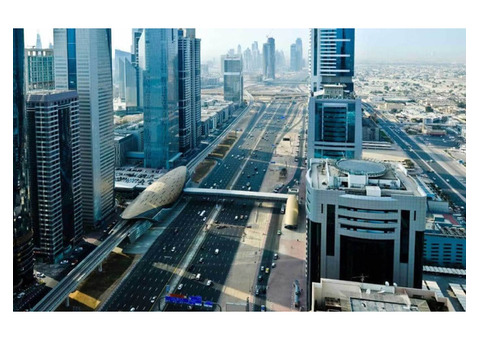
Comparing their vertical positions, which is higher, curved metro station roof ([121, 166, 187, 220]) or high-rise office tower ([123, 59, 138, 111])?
high-rise office tower ([123, 59, 138, 111])

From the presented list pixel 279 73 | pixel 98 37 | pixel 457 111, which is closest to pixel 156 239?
pixel 98 37

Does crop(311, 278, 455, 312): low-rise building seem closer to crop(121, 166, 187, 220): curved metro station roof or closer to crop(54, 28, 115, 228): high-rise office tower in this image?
crop(121, 166, 187, 220): curved metro station roof

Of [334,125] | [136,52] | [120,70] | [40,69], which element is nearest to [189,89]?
[136,52]

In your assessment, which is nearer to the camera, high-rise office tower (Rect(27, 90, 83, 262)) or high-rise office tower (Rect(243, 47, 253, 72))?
high-rise office tower (Rect(27, 90, 83, 262))

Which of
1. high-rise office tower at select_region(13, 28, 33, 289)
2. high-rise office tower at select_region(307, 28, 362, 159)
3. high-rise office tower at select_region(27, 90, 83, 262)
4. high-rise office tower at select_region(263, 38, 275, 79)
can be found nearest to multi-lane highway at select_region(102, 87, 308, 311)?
high-rise office tower at select_region(13, 28, 33, 289)

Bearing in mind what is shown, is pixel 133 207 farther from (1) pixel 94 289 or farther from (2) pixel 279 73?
(2) pixel 279 73

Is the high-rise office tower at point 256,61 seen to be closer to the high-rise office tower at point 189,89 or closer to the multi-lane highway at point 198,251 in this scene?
the high-rise office tower at point 189,89

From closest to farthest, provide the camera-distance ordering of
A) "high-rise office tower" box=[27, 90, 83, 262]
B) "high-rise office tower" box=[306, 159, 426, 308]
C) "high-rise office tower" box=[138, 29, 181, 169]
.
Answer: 1. "high-rise office tower" box=[306, 159, 426, 308]
2. "high-rise office tower" box=[27, 90, 83, 262]
3. "high-rise office tower" box=[138, 29, 181, 169]
